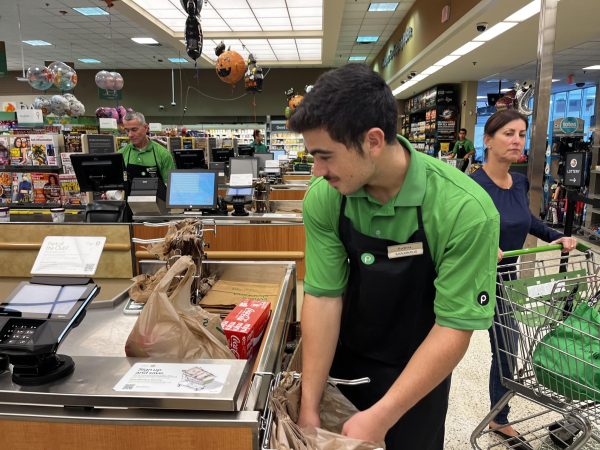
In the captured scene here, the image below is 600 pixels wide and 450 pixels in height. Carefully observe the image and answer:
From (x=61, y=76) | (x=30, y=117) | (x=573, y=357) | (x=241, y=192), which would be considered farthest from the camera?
(x=61, y=76)

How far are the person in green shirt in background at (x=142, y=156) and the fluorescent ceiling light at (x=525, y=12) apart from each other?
4.83m

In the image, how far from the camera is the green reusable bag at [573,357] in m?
1.63

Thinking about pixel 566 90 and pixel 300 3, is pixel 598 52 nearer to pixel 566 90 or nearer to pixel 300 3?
pixel 300 3

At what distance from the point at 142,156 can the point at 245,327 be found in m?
3.95

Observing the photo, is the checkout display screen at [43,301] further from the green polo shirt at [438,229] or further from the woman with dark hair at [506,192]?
the woman with dark hair at [506,192]

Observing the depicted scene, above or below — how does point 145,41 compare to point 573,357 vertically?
above

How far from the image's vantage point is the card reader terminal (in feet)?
3.39

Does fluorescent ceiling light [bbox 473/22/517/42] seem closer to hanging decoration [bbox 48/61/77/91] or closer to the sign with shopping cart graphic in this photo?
the sign with shopping cart graphic

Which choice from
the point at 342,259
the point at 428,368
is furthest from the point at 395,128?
the point at 428,368

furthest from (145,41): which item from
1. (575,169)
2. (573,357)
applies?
(573,357)

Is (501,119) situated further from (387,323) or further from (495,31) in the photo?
(495,31)

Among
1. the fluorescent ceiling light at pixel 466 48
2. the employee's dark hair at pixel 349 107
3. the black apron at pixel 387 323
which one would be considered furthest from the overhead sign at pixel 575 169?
the employee's dark hair at pixel 349 107

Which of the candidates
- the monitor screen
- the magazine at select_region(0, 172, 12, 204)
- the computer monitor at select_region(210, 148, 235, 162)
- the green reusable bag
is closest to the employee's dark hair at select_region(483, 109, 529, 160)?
the green reusable bag

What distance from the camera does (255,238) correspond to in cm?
349
